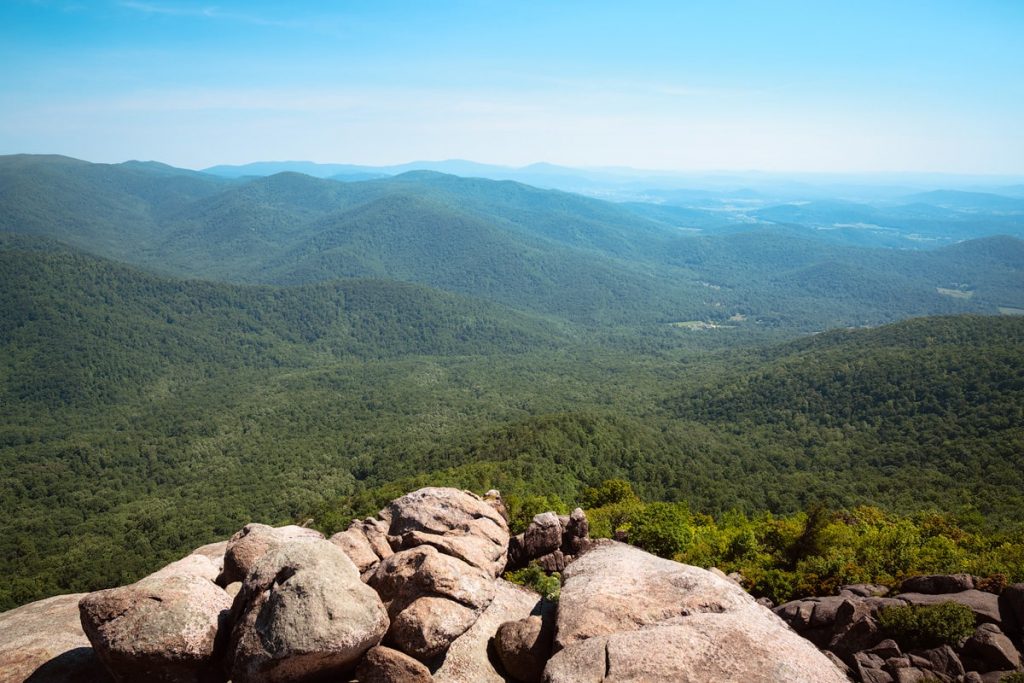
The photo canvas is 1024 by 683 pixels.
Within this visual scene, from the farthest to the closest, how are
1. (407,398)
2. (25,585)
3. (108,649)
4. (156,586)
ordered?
(407,398), (25,585), (156,586), (108,649)

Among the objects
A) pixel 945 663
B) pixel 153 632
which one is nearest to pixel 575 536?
pixel 945 663

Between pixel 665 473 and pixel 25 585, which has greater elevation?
pixel 665 473

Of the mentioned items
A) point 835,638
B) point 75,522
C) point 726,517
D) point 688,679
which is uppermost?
point 688,679

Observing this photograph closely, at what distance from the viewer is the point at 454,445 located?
422ft

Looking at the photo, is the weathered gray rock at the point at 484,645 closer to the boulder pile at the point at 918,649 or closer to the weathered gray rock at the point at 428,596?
the weathered gray rock at the point at 428,596

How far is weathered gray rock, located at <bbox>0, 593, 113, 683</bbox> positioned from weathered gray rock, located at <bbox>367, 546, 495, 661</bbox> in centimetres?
1115

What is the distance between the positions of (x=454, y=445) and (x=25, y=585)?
8470 centimetres

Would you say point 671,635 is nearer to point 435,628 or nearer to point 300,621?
point 435,628

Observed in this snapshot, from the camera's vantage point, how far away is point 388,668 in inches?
725

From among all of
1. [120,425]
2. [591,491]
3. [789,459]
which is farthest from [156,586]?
[120,425]

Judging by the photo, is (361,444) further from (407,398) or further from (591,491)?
(591,491)

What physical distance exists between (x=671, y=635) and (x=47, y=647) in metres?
27.6

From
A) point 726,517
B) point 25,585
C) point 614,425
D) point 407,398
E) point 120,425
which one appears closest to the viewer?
point 726,517

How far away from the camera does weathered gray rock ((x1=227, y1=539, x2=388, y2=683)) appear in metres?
17.2
